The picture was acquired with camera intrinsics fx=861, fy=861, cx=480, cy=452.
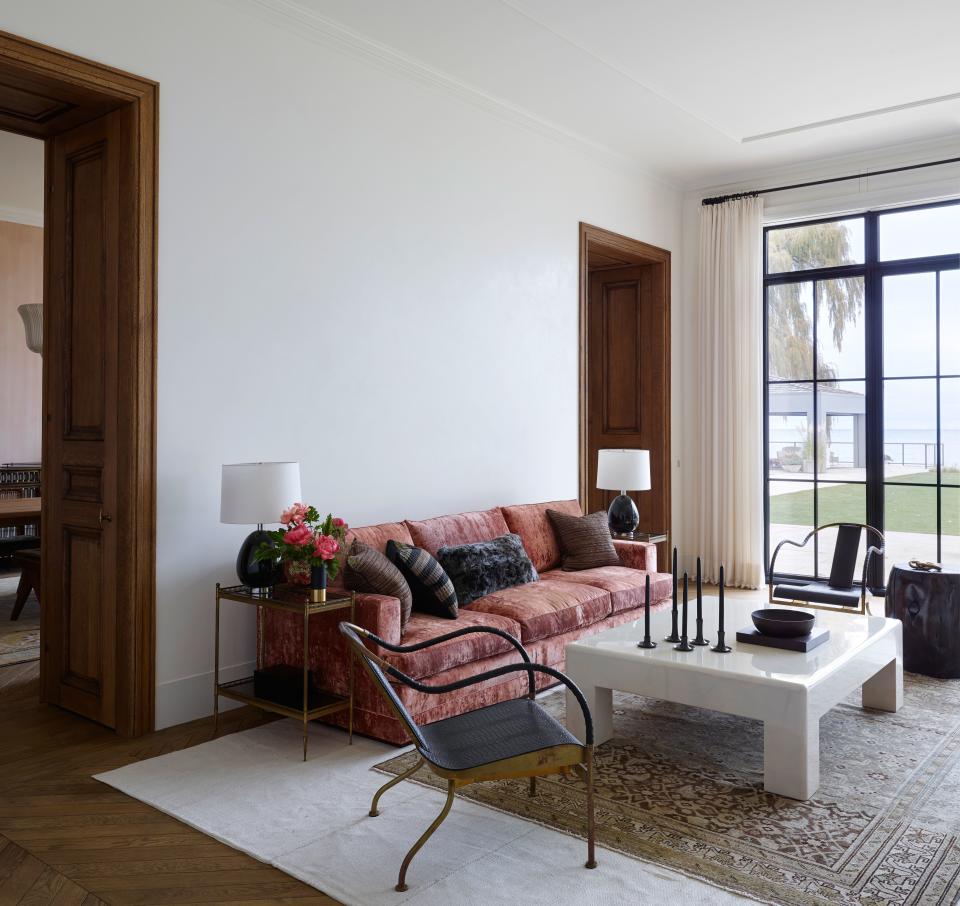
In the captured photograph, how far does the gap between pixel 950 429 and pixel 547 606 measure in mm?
4110

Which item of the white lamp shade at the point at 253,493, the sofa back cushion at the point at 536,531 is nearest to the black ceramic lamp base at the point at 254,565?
the white lamp shade at the point at 253,493

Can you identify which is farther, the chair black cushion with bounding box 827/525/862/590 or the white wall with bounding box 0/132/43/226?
the white wall with bounding box 0/132/43/226

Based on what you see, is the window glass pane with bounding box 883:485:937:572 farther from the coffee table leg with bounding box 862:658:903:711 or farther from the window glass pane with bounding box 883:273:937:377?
the coffee table leg with bounding box 862:658:903:711

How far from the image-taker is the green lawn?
679 centimetres

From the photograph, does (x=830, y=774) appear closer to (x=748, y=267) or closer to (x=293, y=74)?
(x=293, y=74)

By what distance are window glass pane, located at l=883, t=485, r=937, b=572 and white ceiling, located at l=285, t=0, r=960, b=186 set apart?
2762 mm

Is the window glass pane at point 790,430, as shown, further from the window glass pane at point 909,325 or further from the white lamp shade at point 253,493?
the white lamp shade at point 253,493

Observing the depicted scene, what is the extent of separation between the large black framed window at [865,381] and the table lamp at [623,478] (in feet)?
6.50

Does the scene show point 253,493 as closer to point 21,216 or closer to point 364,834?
point 364,834

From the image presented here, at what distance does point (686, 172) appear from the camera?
748cm

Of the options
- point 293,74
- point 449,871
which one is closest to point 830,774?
point 449,871

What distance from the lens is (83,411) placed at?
163 inches

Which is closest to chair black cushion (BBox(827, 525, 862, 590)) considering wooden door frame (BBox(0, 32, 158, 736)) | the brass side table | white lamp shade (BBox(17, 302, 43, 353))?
the brass side table

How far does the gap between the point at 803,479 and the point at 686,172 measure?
2848 millimetres
